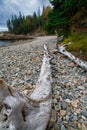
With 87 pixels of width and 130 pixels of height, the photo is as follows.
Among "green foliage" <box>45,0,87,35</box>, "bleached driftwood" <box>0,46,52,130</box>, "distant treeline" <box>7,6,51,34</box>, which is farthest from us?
"distant treeline" <box>7,6,51,34</box>

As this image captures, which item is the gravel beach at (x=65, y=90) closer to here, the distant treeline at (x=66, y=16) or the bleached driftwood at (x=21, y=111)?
→ the bleached driftwood at (x=21, y=111)

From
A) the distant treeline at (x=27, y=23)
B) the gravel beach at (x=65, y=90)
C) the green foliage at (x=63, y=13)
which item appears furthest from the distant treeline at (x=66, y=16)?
the distant treeline at (x=27, y=23)

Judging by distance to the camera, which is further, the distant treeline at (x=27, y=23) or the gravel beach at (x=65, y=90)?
the distant treeline at (x=27, y=23)

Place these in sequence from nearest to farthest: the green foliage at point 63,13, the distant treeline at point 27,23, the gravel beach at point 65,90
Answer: the gravel beach at point 65,90, the green foliage at point 63,13, the distant treeline at point 27,23

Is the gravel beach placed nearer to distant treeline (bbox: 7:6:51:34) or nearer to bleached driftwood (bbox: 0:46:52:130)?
bleached driftwood (bbox: 0:46:52:130)

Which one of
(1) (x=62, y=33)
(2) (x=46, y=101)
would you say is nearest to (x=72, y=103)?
(2) (x=46, y=101)

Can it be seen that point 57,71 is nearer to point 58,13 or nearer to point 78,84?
point 78,84

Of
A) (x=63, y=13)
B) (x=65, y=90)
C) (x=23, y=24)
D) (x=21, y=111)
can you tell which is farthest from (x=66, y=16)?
(x=23, y=24)

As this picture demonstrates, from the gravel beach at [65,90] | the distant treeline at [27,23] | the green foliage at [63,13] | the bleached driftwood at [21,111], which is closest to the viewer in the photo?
the bleached driftwood at [21,111]

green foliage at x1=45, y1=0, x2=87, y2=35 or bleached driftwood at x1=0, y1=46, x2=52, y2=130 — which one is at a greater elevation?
green foliage at x1=45, y1=0, x2=87, y2=35

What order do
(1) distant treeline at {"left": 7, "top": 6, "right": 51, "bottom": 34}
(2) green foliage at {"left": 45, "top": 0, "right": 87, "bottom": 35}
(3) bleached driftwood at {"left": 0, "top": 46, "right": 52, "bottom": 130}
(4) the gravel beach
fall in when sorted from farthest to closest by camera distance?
(1) distant treeline at {"left": 7, "top": 6, "right": 51, "bottom": 34}
(2) green foliage at {"left": 45, "top": 0, "right": 87, "bottom": 35}
(4) the gravel beach
(3) bleached driftwood at {"left": 0, "top": 46, "right": 52, "bottom": 130}

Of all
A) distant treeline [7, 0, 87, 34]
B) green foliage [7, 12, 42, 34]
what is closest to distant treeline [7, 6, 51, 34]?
green foliage [7, 12, 42, 34]

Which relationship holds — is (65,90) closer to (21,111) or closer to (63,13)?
(21,111)

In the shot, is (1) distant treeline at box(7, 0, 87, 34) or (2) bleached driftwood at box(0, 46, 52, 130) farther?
(1) distant treeline at box(7, 0, 87, 34)
